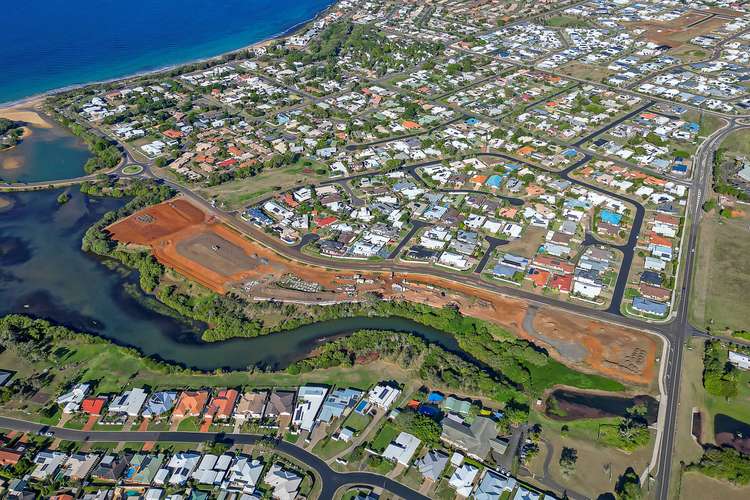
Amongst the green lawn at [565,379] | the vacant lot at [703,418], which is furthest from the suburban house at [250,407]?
the vacant lot at [703,418]

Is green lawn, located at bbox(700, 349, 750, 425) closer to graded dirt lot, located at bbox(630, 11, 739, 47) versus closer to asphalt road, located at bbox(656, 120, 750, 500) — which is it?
asphalt road, located at bbox(656, 120, 750, 500)

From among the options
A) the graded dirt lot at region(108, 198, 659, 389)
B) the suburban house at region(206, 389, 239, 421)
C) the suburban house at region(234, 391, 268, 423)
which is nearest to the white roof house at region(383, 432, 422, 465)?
the suburban house at region(234, 391, 268, 423)

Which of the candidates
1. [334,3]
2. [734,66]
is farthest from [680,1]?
[334,3]

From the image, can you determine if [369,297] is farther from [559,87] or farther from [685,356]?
[559,87]

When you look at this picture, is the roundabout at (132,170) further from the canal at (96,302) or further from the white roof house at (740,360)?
the white roof house at (740,360)

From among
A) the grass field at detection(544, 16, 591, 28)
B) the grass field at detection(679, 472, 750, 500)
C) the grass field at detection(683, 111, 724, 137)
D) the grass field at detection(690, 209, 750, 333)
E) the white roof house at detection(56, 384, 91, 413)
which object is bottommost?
the white roof house at detection(56, 384, 91, 413)
